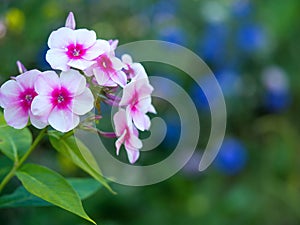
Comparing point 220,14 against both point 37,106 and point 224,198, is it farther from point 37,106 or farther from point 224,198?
point 37,106

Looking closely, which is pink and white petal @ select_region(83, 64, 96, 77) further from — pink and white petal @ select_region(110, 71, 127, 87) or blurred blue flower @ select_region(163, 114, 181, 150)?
blurred blue flower @ select_region(163, 114, 181, 150)

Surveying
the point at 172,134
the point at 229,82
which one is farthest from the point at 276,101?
the point at 172,134

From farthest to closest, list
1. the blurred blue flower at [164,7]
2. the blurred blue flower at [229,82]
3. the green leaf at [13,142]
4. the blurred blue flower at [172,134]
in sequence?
the blurred blue flower at [164,7]
the blurred blue flower at [229,82]
the blurred blue flower at [172,134]
the green leaf at [13,142]

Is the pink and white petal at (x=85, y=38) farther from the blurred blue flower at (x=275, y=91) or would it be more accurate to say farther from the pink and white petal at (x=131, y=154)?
the blurred blue flower at (x=275, y=91)

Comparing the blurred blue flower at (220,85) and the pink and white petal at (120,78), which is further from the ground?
the blurred blue flower at (220,85)

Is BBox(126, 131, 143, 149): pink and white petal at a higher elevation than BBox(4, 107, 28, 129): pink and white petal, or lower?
higher

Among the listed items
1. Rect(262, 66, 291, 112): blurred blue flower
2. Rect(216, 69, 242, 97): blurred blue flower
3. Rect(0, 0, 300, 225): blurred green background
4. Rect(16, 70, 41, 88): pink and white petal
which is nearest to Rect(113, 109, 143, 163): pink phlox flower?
Rect(16, 70, 41, 88): pink and white petal

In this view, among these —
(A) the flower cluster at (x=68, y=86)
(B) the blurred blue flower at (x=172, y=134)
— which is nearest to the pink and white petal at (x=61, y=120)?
(A) the flower cluster at (x=68, y=86)

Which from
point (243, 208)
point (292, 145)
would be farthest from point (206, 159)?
point (292, 145)
